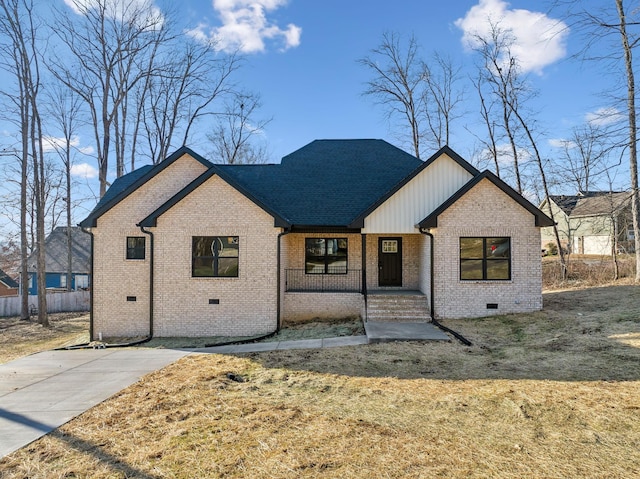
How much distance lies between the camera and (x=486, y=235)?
11984 millimetres

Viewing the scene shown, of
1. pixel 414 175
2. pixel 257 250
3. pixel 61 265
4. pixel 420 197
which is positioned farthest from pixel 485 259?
pixel 61 265

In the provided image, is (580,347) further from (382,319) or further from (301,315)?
(301,315)

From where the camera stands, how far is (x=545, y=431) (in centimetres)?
464

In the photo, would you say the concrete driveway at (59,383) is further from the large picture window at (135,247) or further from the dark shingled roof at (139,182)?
the dark shingled roof at (139,182)

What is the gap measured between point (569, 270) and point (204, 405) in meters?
22.2

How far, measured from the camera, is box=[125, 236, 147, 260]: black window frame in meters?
12.7

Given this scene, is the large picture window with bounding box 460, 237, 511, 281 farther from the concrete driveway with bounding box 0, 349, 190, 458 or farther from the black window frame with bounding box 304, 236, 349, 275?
the concrete driveway with bounding box 0, 349, 190, 458

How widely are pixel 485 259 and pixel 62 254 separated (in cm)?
4098

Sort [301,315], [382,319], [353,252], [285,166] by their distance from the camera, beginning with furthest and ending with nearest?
[285,166] < [353,252] < [301,315] < [382,319]

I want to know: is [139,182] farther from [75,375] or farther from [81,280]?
[81,280]

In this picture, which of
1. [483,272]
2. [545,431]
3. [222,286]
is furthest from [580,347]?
[222,286]

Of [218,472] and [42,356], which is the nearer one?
[218,472]

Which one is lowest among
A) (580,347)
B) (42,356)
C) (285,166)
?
(42,356)

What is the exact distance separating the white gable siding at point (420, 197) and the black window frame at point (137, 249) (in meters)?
8.10
